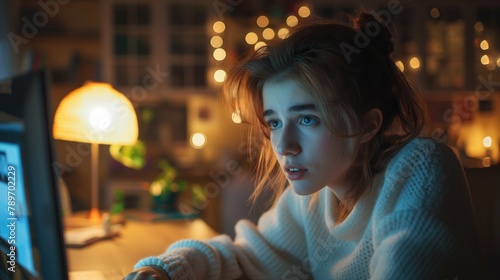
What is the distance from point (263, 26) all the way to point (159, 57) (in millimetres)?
829

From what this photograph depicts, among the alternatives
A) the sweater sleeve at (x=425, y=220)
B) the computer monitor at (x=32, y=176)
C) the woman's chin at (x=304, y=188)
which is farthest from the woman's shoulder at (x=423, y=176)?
the computer monitor at (x=32, y=176)

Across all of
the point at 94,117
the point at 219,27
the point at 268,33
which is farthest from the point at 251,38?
the point at 94,117

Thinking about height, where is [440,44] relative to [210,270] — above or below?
above

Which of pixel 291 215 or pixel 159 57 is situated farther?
pixel 159 57

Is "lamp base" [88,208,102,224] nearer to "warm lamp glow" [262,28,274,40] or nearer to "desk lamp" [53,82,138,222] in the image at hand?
"desk lamp" [53,82,138,222]

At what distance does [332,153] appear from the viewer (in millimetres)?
945

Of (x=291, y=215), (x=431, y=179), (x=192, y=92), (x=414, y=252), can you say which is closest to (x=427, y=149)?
(x=431, y=179)

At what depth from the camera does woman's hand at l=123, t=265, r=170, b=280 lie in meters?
0.91

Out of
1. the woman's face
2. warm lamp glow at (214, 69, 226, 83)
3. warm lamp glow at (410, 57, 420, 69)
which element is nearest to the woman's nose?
the woman's face

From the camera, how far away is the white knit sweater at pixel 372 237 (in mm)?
795

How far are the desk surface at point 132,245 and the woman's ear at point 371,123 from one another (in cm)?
64

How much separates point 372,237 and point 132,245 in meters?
0.91

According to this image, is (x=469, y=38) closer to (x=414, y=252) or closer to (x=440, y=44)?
(x=440, y=44)

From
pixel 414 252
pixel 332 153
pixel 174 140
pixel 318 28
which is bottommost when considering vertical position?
pixel 174 140
